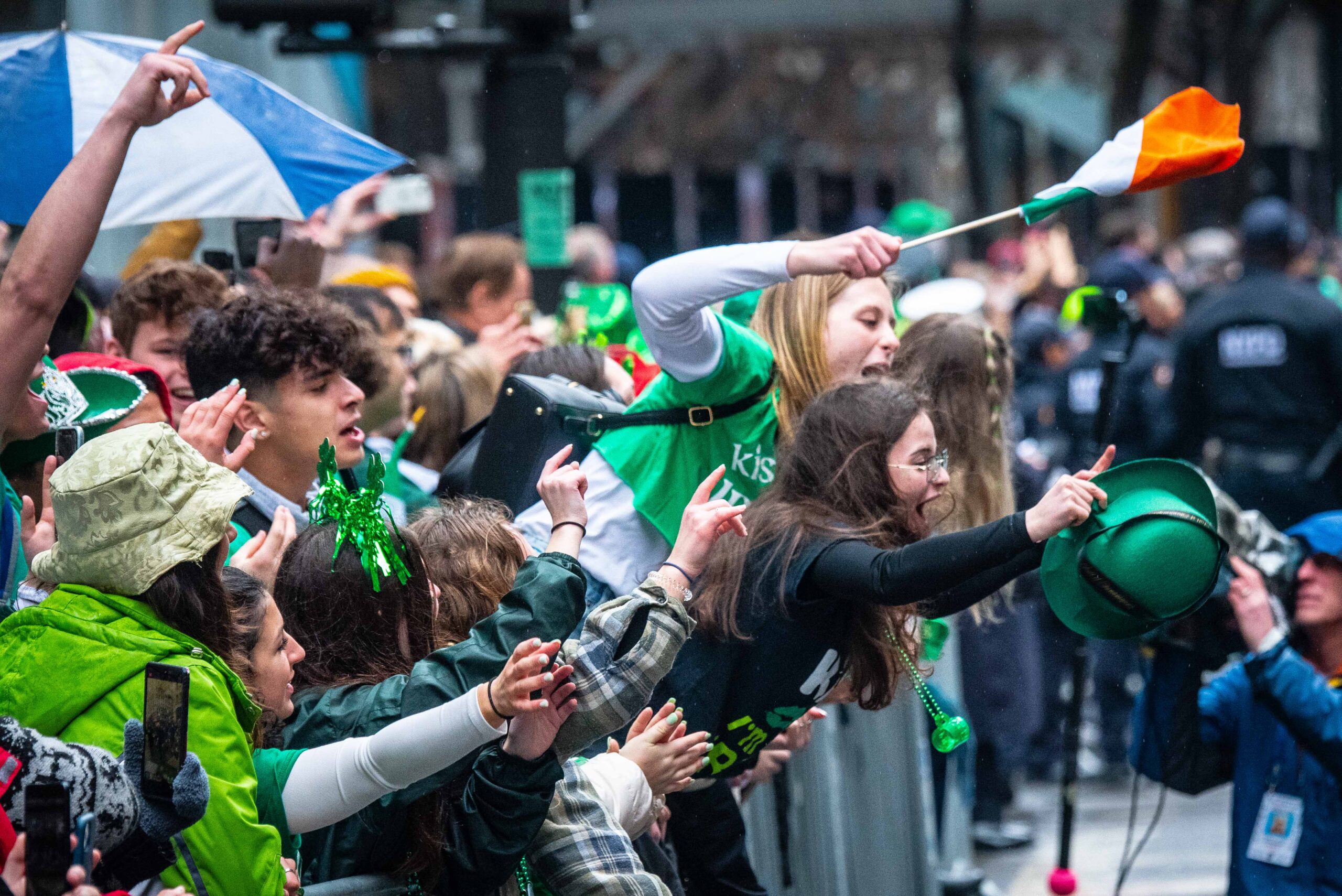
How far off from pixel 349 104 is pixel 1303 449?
13185 millimetres

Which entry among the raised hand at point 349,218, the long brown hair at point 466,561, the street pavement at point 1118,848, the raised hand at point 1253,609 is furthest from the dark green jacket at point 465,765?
the street pavement at point 1118,848

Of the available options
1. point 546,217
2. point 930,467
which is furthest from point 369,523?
point 546,217

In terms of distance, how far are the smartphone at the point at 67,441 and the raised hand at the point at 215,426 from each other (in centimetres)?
19

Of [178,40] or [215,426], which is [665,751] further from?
[178,40]

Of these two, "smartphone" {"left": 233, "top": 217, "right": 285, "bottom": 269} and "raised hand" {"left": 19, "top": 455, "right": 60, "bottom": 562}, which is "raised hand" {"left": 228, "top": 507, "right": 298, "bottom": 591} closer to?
"raised hand" {"left": 19, "top": 455, "right": 60, "bottom": 562}

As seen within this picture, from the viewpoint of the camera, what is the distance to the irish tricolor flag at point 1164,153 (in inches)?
121

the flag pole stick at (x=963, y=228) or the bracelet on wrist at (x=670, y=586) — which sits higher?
the flag pole stick at (x=963, y=228)

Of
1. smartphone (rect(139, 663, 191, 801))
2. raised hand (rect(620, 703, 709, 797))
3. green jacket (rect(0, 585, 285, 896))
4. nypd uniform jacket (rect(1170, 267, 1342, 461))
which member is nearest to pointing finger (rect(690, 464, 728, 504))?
raised hand (rect(620, 703, 709, 797))

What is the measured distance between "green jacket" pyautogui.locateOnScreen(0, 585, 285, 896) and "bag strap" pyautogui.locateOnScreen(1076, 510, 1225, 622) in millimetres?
1484

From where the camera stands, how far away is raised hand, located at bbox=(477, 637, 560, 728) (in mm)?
2283

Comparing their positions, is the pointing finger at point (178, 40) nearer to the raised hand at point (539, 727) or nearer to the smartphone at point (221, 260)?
the raised hand at point (539, 727)

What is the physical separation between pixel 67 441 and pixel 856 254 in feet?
5.16

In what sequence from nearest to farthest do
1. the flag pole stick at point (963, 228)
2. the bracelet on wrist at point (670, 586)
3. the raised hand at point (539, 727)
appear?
→ the raised hand at point (539, 727) < the bracelet on wrist at point (670, 586) < the flag pole stick at point (963, 228)

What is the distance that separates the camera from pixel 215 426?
10.3 feet
